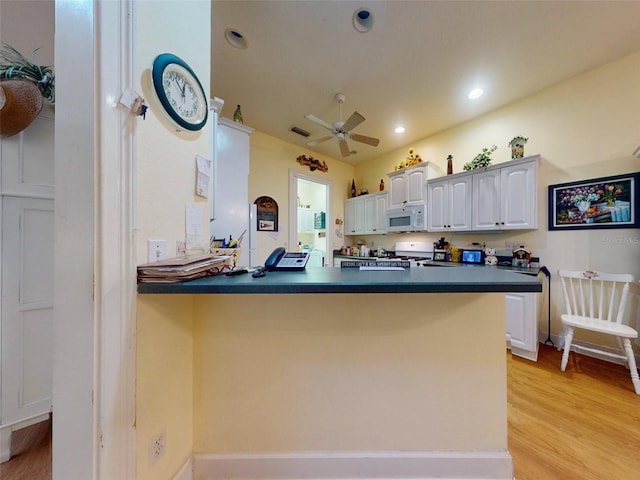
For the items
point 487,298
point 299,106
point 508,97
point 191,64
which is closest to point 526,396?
point 487,298

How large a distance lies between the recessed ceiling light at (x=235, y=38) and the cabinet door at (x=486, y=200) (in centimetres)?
306

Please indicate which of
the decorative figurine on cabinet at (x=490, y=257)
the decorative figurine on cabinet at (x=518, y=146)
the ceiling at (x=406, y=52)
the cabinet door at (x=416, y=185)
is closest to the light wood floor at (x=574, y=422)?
the decorative figurine on cabinet at (x=490, y=257)

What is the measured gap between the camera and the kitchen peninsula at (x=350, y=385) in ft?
3.47

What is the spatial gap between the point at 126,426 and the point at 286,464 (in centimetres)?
71

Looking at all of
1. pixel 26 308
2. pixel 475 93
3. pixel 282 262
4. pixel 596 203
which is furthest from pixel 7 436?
pixel 596 203

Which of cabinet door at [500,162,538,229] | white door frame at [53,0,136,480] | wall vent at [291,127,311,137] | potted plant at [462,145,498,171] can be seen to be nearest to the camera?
white door frame at [53,0,136,480]

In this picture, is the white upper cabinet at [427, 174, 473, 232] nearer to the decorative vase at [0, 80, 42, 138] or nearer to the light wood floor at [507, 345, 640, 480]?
the light wood floor at [507, 345, 640, 480]

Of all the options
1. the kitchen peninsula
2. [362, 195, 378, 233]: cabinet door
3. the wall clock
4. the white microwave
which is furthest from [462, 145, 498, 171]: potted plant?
the wall clock

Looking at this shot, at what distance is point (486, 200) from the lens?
293cm

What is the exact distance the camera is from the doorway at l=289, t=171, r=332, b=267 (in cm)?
407

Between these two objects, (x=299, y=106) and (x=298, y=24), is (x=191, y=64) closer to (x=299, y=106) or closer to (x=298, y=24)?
(x=298, y=24)

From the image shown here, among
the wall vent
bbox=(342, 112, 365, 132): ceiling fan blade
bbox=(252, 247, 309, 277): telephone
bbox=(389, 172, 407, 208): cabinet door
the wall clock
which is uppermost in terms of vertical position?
the wall vent

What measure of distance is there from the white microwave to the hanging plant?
397 cm

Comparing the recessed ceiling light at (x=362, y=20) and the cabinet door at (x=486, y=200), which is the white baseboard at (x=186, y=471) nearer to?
the recessed ceiling light at (x=362, y=20)
